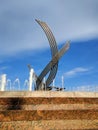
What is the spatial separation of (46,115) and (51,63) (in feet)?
41.4

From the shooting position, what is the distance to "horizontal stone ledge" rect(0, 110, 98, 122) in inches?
224

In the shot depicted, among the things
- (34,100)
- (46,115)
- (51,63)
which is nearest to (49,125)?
(46,115)

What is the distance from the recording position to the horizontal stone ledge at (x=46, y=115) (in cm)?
568

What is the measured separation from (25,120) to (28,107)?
2.03 meters

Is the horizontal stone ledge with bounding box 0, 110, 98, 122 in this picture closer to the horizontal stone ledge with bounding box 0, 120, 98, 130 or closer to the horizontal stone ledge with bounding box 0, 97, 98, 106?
the horizontal stone ledge with bounding box 0, 120, 98, 130

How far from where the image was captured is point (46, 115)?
5.78 meters

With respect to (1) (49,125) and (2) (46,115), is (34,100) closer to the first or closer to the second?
(2) (46,115)

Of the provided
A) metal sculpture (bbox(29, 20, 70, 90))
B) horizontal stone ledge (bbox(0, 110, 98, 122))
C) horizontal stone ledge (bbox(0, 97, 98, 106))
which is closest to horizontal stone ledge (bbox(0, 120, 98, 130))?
horizontal stone ledge (bbox(0, 110, 98, 122))

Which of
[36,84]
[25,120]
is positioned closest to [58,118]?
[25,120]

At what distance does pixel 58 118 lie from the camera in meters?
5.80

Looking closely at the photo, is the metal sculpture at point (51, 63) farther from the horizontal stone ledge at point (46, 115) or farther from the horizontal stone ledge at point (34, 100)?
the horizontal stone ledge at point (46, 115)

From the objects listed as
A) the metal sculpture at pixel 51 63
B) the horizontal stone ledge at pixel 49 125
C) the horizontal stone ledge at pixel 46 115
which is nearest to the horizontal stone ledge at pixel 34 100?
the horizontal stone ledge at pixel 46 115

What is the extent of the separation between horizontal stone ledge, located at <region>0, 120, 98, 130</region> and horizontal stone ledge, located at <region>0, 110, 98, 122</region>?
90 millimetres

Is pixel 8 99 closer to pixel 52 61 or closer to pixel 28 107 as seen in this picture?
pixel 28 107
